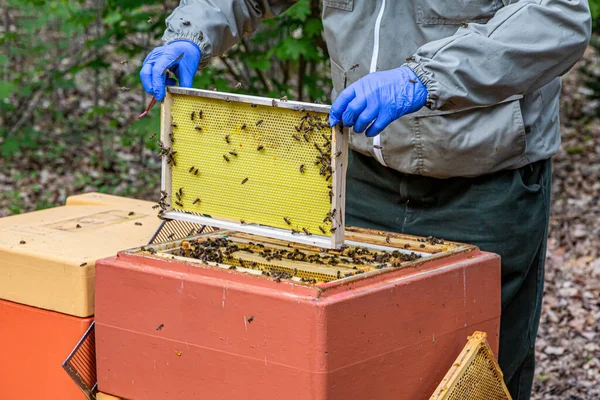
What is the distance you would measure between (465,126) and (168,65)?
1.00 metres

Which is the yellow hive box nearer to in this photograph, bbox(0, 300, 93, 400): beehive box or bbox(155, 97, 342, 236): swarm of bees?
bbox(0, 300, 93, 400): beehive box

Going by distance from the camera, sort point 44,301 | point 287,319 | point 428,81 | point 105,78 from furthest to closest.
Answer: point 105,78 < point 44,301 < point 428,81 < point 287,319

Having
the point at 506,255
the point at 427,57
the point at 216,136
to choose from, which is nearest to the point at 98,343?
the point at 216,136

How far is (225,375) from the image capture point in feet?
6.59

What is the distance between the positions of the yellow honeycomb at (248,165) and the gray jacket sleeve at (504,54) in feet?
1.27

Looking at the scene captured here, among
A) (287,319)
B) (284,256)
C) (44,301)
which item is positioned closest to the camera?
(287,319)

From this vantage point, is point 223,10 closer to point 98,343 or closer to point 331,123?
point 331,123

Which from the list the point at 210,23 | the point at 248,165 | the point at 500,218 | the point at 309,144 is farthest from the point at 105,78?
the point at 309,144

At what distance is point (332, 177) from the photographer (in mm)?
2066

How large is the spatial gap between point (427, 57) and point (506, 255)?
2.96 ft

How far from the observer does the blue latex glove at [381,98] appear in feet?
6.86

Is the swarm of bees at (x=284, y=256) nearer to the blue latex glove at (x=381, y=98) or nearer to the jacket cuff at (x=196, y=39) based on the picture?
the blue latex glove at (x=381, y=98)

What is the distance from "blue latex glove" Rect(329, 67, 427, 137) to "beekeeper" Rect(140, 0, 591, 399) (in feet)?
0.51

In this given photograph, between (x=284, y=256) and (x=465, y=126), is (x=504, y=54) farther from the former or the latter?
(x=284, y=256)
